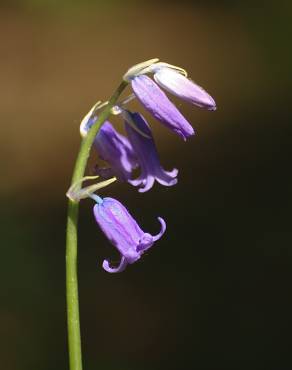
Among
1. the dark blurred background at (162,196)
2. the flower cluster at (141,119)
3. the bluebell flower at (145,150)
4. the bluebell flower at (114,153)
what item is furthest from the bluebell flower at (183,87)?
the dark blurred background at (162,196)

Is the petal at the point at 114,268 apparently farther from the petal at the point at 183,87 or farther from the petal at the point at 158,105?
the petal at the point at 183,87

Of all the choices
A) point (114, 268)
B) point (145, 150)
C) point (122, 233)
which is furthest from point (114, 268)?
Result: point (145, 150)

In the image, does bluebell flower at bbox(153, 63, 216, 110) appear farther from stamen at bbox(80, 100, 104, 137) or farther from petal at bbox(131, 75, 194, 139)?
stamen at bbox(80, 100, 104, 137)

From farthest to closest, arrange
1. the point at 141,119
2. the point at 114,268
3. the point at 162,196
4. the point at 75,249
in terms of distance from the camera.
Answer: the point at 162,196 → the point at 141,119 → the point at 114,268 → the point at 75,249

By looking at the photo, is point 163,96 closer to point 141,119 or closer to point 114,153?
point 141,119
